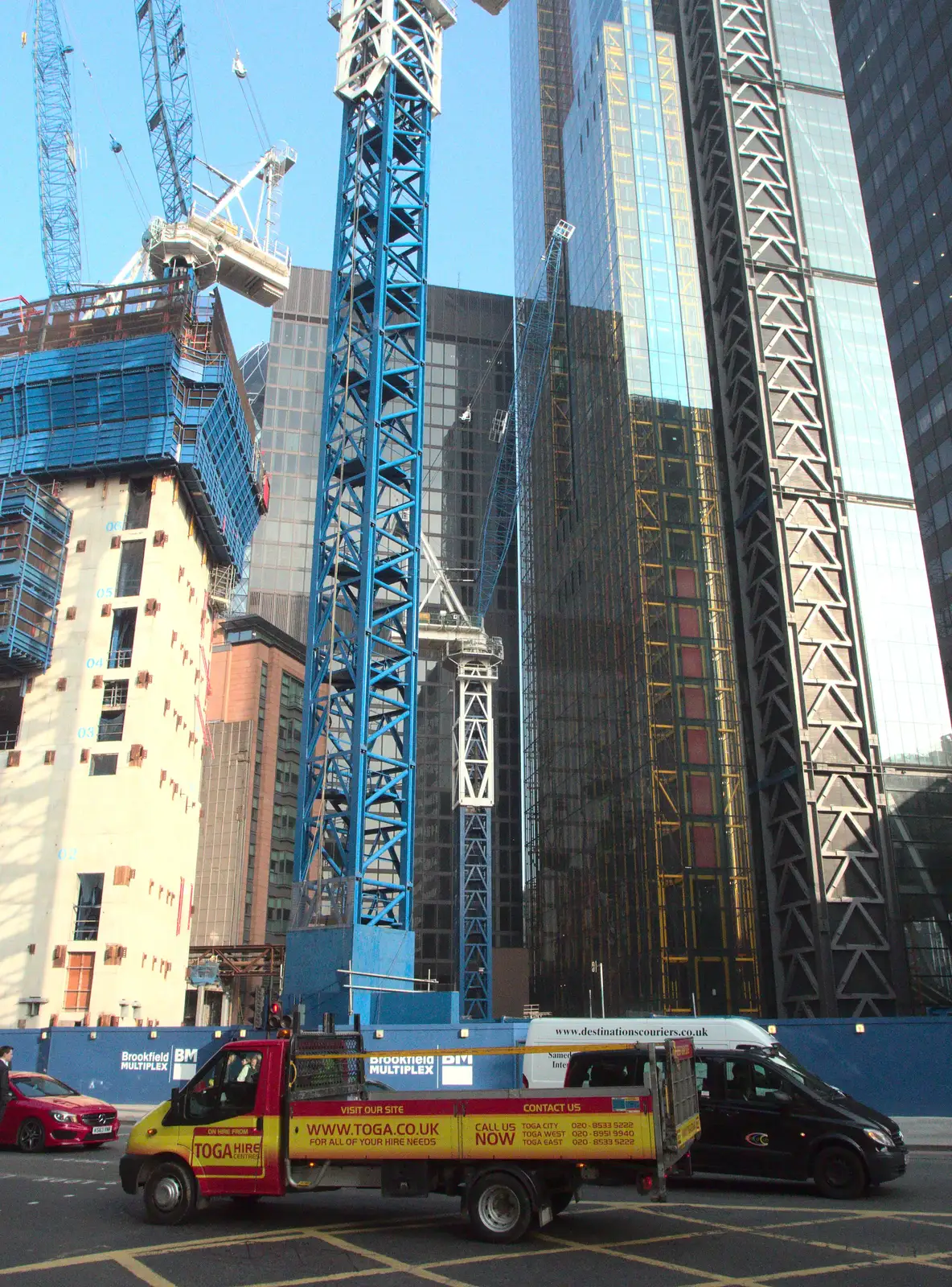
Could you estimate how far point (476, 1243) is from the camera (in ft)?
37.4

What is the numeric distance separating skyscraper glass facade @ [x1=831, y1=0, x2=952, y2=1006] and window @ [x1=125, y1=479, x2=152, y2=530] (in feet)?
126

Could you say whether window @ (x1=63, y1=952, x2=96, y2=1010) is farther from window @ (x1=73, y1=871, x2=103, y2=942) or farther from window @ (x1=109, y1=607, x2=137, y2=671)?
window @ (x1=109, y1=607, x2=137, y2=671)

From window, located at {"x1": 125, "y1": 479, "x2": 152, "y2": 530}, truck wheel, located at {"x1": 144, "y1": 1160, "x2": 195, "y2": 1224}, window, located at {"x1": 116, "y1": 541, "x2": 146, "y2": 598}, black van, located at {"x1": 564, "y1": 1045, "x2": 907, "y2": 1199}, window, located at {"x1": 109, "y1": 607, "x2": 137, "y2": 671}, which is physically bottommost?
truck wheel, located at {"x1": 144, "y1": 1160, "x2": 195, "y2": 1224}

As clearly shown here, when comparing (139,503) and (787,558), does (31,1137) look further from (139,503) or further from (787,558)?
(787,558)

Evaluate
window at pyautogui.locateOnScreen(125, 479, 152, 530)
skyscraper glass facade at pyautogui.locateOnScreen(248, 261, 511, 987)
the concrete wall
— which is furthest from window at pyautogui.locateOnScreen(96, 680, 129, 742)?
skyscraper glass facade at pyautogui.locateOnScreen(248, 261, 511, 987)

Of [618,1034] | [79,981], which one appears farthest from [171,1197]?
[79,981]

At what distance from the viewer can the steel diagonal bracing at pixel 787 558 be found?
5112 cm

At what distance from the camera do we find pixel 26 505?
4966 centimetres

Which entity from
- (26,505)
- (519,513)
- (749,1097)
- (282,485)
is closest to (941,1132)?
(749,1097)

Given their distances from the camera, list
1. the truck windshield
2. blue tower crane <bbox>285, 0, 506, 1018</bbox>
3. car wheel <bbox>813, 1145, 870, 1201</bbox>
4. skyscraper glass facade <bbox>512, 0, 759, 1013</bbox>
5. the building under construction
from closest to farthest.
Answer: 1. car wheel <bbox>813, 1145, 870, 1201</bbox>
2. the truck windshield
3. blue tower crane <bbox>285, 0, 506, 1018</bbox>
4. the building under construction
5. skyscraper glass facade <bbox>512, 0, 759, 1013</bbox>

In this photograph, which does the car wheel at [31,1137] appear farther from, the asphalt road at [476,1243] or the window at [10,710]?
the window at [10,710]

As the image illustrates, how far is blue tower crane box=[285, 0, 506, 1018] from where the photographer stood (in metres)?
33.2

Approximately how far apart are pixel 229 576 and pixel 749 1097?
52065mm

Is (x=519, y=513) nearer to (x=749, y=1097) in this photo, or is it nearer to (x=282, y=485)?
(x=282, y=485)
